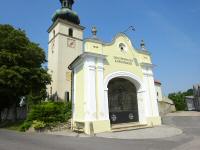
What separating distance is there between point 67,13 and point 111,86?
61.8 feet

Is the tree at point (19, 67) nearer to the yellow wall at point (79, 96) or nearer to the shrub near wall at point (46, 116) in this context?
the shrub near wall at point (46, 116)

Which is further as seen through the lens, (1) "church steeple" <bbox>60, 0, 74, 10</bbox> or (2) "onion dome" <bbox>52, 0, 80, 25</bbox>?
(1) "church steeple" <bbox>60, 0, 74, 10</bbox>

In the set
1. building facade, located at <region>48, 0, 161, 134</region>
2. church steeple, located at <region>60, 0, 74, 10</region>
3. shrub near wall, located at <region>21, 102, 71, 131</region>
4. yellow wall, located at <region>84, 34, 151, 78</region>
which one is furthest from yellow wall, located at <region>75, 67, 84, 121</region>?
church steeple, located at <region>60, 0, 74, 10</region>

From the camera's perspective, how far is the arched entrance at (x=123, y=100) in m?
18.0

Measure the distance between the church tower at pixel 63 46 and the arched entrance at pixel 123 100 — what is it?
436 inches

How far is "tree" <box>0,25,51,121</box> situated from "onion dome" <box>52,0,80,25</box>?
9.91 metres

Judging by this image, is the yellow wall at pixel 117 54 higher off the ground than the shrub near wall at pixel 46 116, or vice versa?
the yellow wall at pixel 117 54

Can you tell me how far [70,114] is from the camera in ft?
59.2

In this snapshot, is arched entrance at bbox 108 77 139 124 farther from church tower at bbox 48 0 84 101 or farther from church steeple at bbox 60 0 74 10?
church steeple at bbox 60 0 74 10

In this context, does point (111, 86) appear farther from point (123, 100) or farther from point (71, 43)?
point (71, 43)

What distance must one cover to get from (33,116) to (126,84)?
350 inches

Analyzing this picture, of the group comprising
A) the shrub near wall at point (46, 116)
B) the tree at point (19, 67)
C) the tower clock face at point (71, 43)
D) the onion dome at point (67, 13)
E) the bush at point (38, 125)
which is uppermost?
the onion dome at point (67, 13)

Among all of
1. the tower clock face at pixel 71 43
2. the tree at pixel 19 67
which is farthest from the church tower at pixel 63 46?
the tree at pixel 19 67

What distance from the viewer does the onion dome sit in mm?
32375
